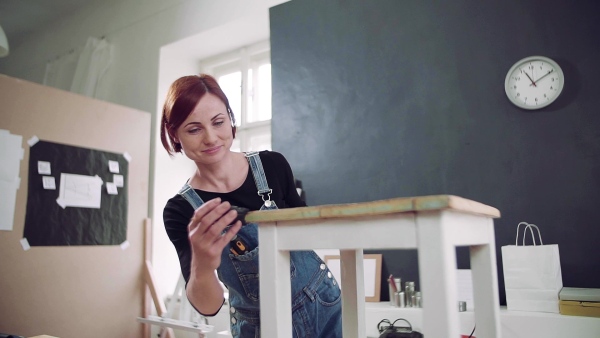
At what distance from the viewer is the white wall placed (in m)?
3.19

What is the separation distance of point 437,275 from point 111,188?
8.70 feet

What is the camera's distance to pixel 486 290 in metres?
0.82

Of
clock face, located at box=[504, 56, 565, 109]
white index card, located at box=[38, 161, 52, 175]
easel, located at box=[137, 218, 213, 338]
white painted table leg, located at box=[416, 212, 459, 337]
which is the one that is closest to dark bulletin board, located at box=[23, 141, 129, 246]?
white index card, located at box=[38, 161, 52, 175]

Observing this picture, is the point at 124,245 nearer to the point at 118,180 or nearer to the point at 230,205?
the point at 118,180

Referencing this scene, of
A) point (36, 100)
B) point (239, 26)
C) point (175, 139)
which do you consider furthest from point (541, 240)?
point (36, 100)

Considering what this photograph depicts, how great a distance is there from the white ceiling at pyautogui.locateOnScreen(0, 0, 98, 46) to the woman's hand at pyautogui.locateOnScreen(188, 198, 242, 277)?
400 centimetres

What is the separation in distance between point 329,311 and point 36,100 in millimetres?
2296

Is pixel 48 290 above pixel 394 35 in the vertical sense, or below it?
below

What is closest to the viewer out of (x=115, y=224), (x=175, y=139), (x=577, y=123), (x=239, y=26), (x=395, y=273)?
(x=175, y=139)

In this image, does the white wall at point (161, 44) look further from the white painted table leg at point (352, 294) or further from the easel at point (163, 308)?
the white painted table leg at point (352, 294)

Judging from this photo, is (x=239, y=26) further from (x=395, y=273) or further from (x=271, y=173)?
(x=271, y=173)

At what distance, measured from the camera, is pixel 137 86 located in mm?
3557

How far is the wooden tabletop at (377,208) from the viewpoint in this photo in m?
0.58

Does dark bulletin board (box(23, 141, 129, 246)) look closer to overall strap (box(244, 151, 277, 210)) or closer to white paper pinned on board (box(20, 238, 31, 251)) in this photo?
white paper pinned on board (box(20, 238, 31, 251))
